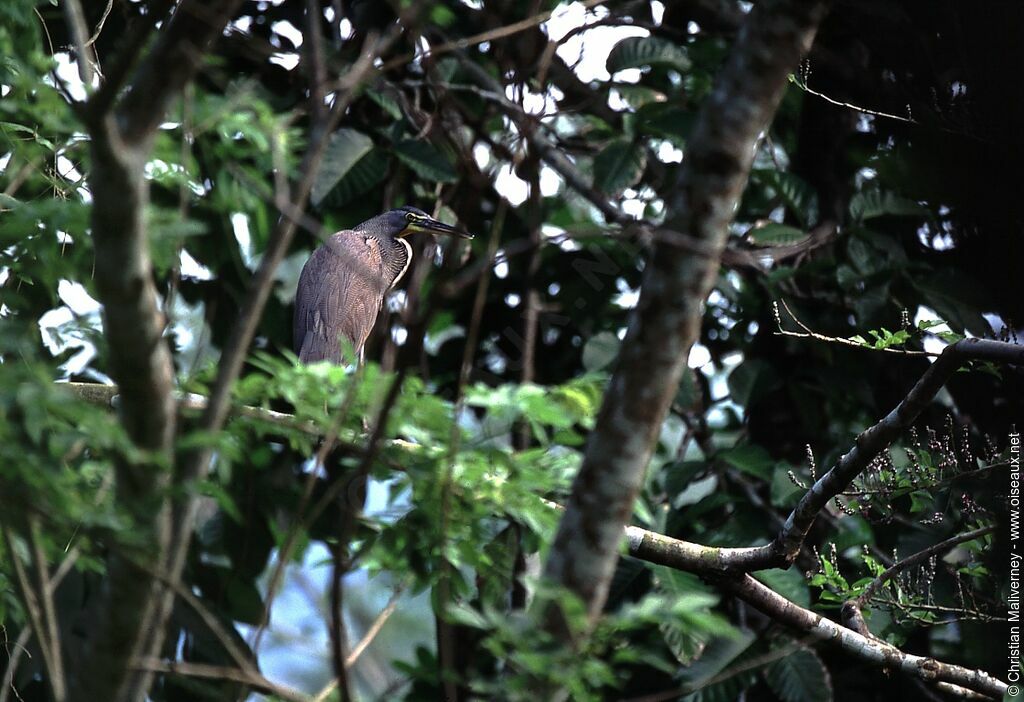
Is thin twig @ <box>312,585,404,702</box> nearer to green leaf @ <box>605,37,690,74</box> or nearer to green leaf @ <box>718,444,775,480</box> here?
green leaf @ <box>718,444,775,480</box>

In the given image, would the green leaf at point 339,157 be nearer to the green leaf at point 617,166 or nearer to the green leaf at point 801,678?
the green leaf at point 617,166

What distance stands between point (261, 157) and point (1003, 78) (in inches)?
83.3

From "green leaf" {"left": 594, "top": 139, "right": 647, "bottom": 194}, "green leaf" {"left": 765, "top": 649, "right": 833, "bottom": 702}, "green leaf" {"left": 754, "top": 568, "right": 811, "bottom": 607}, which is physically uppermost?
"green leaf" {"left": 594, "top": 139, "right": 647, "bottom": 194}

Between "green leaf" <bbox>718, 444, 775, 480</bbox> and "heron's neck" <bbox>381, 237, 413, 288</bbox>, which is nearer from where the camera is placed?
"green leaf" <bbox>718, 444, 775, 480</bbox>

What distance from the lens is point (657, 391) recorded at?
1663mm

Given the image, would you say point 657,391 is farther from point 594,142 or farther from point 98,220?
point 594,142

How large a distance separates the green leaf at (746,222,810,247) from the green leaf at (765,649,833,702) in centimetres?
169

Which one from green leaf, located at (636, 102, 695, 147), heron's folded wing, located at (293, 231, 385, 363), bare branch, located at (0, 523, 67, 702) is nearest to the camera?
bare branch, located at (0, 523, 67, 702)

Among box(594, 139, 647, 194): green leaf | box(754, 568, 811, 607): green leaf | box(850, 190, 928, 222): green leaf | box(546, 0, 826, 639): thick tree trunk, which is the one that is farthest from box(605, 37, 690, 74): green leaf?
box(546, 0, 826, 639): thick tree trunk

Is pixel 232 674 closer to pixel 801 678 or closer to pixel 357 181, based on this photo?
pixel 801 678

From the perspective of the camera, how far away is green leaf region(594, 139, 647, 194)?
15.3 ft

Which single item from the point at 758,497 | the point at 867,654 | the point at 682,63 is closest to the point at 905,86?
the point at 682,63

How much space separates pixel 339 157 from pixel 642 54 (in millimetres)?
1396

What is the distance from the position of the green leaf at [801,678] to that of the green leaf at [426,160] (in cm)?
228
